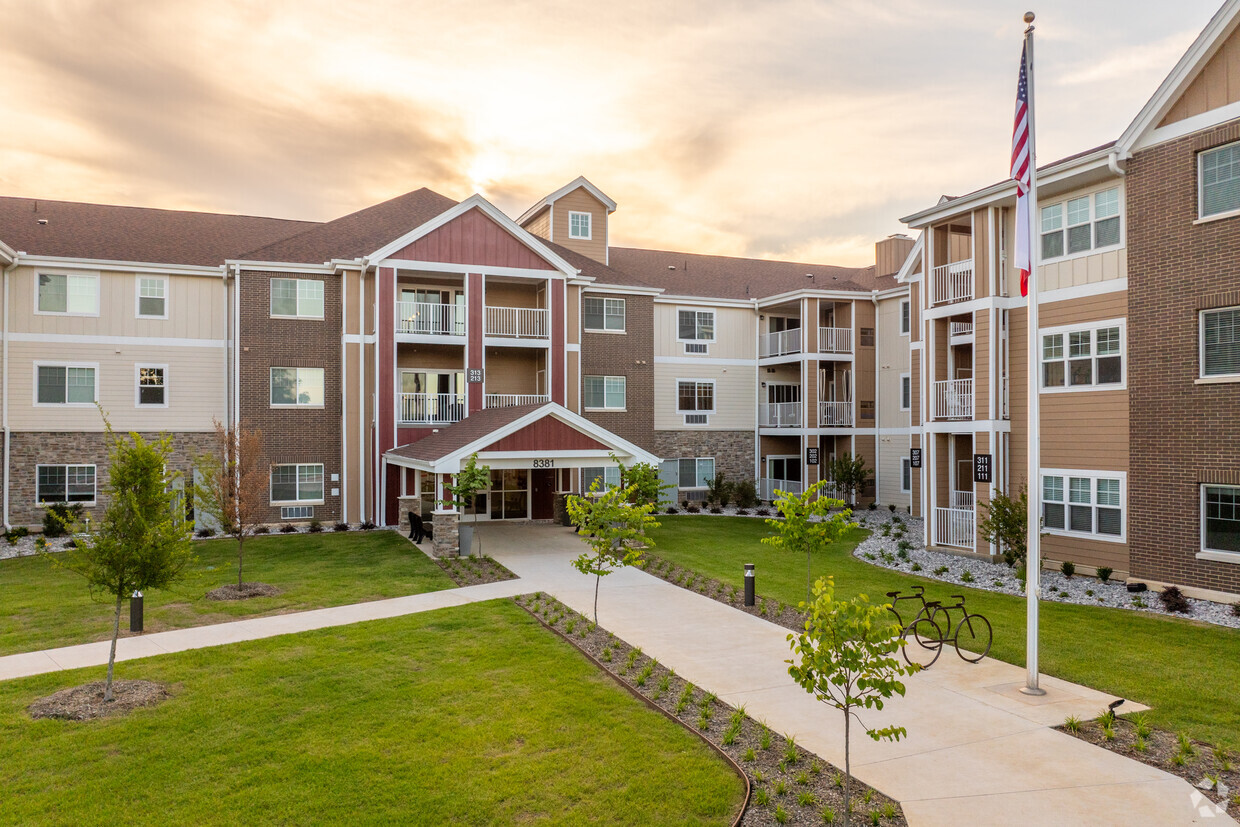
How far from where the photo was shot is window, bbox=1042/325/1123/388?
53.0 ft

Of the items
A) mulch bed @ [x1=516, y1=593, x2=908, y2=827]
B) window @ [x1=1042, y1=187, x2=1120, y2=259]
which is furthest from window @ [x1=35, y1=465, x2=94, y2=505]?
window @ [x1=1042, y1=187, x2=1120, y2=259]

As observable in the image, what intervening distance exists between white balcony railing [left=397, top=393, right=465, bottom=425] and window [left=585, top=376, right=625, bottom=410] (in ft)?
16.4

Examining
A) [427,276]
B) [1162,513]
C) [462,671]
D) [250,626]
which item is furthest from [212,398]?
[1162,513]

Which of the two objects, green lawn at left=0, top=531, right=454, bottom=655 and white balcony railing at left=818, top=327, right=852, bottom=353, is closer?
green lawn at left=0, top=531, right=454, bottom=655

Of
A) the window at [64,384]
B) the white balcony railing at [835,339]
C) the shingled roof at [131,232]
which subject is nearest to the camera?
the window at [64,384]

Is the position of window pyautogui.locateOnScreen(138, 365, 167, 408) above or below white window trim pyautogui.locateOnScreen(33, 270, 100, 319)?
below

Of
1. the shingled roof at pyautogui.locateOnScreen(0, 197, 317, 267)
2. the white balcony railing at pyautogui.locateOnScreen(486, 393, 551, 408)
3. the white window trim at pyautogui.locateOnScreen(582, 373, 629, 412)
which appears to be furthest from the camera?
the white window trim at pyautogui.locateOnScreen(582, 373, 629, 412)

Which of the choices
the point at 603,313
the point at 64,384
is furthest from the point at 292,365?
the point at 603,313

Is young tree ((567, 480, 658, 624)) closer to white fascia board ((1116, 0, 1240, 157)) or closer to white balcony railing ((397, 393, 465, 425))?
white fascia board ((1116, 0, 1240, 157))

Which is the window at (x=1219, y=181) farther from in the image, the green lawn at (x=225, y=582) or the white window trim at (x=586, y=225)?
the white window trim at (x=586, y=225)

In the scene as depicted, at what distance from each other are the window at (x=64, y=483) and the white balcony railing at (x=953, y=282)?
25.1m

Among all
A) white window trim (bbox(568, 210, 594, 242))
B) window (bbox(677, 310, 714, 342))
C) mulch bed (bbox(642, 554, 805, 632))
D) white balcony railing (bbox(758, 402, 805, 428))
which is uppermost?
white window trim (bbox(568, 210, 594, 242))

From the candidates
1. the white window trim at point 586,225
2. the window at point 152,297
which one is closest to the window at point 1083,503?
the white window trim at point 586,225

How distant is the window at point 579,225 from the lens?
31.0 metres
